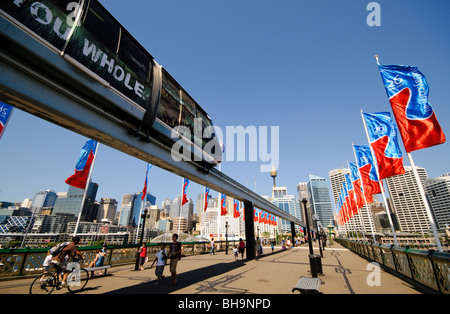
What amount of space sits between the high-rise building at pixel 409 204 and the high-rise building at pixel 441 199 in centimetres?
664

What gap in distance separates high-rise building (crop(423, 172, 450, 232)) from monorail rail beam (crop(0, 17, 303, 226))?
177072 mm

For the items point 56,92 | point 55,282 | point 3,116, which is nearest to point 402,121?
point 56,92

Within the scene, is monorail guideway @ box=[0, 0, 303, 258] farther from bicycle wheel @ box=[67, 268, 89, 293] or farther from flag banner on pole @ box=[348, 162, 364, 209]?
flag banner on pole @ box=[348, 162, 364, 209]

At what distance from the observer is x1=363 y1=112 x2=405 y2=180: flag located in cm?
1034

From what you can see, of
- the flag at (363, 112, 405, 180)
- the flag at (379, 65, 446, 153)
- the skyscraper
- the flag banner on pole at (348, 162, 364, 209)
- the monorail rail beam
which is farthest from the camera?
the skyscraper

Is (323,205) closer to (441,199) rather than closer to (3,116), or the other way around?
(441,199)

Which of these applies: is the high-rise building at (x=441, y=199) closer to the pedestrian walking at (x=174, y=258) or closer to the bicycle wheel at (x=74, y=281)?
the pedestrian walking at (x=174, y=258)

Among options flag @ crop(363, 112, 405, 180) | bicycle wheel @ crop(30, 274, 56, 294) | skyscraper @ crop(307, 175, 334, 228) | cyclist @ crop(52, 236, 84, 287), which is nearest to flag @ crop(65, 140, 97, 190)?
cyclist @ crop(52, 236, 84, 287)

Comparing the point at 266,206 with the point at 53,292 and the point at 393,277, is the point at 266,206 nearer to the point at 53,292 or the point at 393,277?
the point at 393,277

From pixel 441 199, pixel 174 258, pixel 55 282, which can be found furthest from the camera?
pixel 441 199

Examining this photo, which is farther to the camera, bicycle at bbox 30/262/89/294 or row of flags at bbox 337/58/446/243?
row of flags at bbox 337/58/446/243

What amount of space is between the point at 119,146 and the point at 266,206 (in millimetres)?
17623

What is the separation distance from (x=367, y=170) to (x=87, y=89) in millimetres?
→ 18413

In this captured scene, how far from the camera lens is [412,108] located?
26.0 ft
